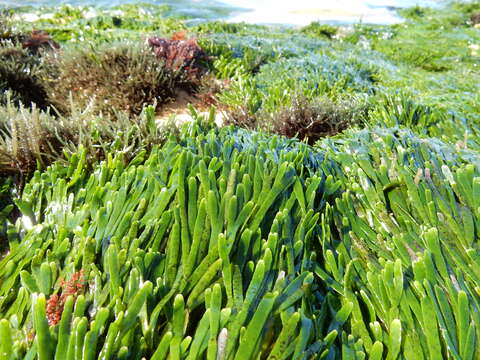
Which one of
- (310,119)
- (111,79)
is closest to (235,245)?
(310,119)

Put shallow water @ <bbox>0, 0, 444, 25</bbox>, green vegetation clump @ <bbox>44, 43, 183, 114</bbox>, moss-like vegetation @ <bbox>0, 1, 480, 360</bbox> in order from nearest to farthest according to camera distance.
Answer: moss-like vegetation @ <bbox>0, 1, 480, 360</bbox>, green vegetation clump @ <bbox>44, 43, 183, 114</bbox>, shallow water @ <bbox>0, 0, 444, 25</bbox>

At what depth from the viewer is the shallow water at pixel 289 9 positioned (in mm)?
17731

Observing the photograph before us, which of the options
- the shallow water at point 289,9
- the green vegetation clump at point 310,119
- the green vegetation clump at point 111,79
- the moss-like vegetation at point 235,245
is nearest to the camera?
the moss-like vegetation at point 235,245

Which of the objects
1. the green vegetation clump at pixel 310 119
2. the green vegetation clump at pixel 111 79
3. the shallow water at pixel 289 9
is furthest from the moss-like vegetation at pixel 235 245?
the shallow water at pixel 289 9

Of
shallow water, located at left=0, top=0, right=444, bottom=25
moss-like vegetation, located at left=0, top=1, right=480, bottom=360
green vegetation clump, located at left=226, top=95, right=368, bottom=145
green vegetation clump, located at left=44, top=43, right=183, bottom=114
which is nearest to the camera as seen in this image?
moss-like vegetation, located at left=0, top=1, right=480, bottom=360

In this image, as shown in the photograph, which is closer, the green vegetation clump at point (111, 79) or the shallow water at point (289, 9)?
the green vegetation clump at point (111, 79)

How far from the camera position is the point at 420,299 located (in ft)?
3.82

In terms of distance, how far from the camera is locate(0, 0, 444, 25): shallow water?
698 inches

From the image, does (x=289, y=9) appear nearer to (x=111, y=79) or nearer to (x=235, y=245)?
(x=111, y=79)

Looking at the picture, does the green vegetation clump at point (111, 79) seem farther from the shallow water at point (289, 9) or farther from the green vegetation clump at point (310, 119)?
the shallow water at point (289, 9)

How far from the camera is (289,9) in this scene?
77.0 ft

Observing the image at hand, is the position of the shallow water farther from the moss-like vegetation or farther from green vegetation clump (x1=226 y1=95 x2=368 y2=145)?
the moss-like vegetation

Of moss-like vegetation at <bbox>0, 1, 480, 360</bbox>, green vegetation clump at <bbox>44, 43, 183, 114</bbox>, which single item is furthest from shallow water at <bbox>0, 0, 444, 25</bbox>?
moss-like vegetation at <bbox>0, 1, 480, 360</bbox>

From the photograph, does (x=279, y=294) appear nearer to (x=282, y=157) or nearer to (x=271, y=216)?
(x=271, y=216)
